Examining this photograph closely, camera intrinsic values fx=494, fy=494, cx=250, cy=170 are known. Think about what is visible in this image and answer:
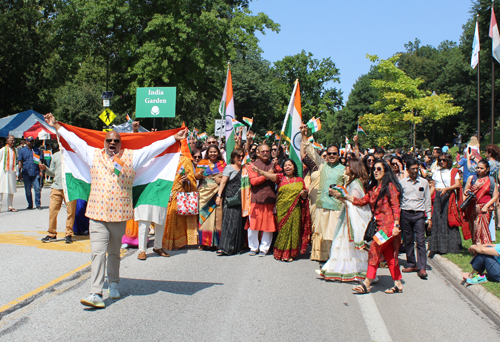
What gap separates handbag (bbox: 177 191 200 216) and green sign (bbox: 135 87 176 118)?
19.8ft

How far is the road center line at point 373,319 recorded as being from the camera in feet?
15.3

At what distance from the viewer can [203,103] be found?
175 ft

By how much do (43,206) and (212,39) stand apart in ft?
53.6

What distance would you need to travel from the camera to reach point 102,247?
5.36 meters

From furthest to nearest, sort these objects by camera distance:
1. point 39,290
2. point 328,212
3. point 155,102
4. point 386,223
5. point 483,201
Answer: point 155,102 < point 483,201 < point 328,212 < point 386,223 < point 39,290

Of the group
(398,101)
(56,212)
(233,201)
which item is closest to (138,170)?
(233,201)

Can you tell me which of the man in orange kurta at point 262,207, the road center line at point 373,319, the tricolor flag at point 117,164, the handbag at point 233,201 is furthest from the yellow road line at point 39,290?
the road center line at point 373,319

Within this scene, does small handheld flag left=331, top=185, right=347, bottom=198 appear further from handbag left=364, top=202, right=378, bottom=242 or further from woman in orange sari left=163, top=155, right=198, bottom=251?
woman in orange sari left=163, top=155, right=198, bottom=251

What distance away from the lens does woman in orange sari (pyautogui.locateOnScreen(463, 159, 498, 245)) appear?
26.2 feet

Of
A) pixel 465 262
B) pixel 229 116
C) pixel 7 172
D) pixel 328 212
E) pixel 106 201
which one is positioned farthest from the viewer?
pixel 7 172

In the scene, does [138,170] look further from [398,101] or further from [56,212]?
[398,101]

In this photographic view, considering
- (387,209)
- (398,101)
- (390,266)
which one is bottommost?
(390,266)

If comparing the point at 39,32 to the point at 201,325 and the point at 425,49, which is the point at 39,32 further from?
the point at 425,49

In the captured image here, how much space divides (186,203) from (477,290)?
4764 millimetres
